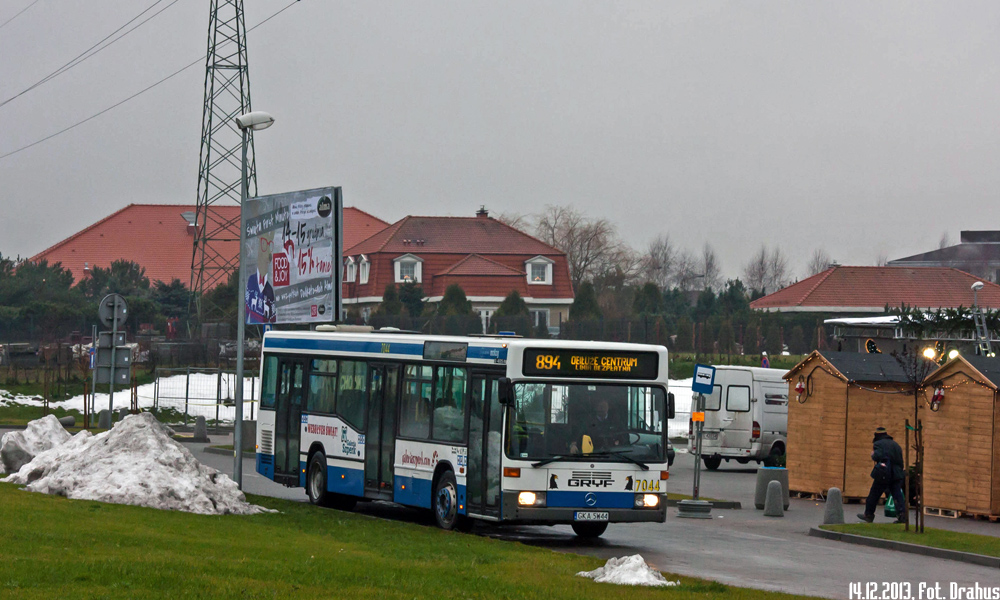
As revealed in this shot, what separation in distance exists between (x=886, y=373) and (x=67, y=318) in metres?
53.0

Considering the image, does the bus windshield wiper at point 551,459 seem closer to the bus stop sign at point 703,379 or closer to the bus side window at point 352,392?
the bus side window at point 352,392

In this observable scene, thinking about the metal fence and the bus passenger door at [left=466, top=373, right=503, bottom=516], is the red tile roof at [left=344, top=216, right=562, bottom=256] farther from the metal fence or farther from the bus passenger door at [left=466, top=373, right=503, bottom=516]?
the bus passenger door at [left=466, top=373, right=503, bottom=516]

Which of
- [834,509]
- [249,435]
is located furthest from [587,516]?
[249,435]

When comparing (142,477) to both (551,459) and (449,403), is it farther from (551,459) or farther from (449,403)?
(551,459)

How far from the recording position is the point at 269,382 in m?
21.9

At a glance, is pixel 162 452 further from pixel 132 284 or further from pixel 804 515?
pixel 132 284

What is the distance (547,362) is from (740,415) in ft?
60.3

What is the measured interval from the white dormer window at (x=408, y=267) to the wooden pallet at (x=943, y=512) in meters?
70.5

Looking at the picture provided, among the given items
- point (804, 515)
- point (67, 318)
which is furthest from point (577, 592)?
point (67, 318)

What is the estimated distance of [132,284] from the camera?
88.6 meters

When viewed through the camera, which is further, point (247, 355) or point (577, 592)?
point (247, 355)

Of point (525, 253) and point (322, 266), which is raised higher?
point (525, 253)

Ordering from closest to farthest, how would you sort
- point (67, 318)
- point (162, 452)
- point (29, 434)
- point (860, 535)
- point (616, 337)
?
point (162, 452), point (860, 535), point (29, 434), point (616, 337), point (67, 318)

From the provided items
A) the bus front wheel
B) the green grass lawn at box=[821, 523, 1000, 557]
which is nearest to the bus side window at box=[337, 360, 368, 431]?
the bus front wheel
